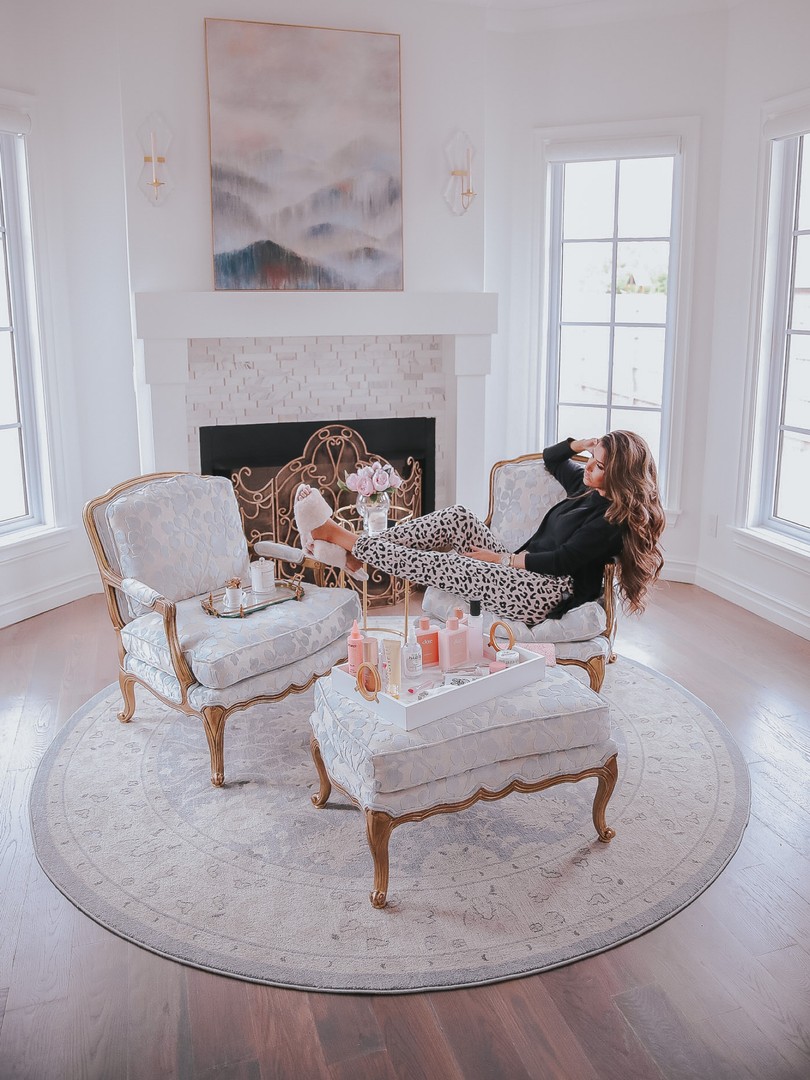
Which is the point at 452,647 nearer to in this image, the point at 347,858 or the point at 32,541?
the point at 347,858

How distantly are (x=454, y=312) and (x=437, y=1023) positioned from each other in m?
3.64

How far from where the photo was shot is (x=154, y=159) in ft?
14.7

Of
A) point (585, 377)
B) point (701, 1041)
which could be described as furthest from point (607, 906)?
point (585, 377)

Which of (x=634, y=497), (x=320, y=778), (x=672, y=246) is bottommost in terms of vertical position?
(x=320, y=778)

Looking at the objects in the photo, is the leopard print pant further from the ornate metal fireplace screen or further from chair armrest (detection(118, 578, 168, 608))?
the ornate metal fireplace screen

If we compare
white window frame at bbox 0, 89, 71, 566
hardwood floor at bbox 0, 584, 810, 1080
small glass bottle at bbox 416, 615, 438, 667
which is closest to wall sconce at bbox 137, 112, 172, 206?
white window frame at bbox 0, 89, 71, 566

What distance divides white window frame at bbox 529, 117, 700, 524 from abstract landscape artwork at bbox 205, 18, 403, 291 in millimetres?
965

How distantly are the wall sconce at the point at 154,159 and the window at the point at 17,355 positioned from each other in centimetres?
71

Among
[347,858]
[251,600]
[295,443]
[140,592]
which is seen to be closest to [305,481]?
[295,443]

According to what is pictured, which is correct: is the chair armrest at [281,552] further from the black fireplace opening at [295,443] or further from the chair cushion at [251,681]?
the black fireplace opening at [295,443]

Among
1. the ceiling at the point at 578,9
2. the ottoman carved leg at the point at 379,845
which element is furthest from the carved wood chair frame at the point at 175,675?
the ceiling at the point at 578,9

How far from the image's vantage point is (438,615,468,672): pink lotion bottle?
297cm

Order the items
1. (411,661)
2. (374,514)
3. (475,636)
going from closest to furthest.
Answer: (411,661) < (475,636) < (374,514)

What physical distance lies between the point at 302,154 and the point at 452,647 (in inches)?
→ 112
